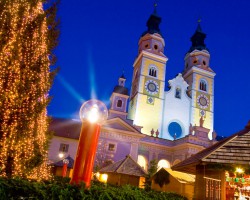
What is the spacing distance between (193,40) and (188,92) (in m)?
14.5

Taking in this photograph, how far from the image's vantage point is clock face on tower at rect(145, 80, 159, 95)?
48.6 m

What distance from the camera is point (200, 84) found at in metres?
54.2

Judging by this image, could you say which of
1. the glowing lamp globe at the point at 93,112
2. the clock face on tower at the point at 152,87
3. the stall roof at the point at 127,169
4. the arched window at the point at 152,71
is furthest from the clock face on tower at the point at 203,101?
the glowing lamp globe at the point at 93,112

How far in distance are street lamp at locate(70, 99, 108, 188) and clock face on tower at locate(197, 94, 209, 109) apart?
50.2 m

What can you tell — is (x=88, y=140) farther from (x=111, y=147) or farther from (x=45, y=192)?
(x=111, y=147)

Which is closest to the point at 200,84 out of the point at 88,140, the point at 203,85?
the point at 203,85

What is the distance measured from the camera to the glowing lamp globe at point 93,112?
4086 mm

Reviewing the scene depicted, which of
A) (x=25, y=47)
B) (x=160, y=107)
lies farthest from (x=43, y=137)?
(x=160, y=107)

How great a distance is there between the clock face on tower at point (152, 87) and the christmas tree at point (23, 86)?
3769 cm

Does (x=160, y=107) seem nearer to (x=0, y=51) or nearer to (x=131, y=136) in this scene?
(x=131, y=136)

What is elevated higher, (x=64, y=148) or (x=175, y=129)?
(x=175, y=129)

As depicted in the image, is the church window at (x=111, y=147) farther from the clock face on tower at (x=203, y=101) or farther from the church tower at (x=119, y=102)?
the clock face on tower at (x=203, y=101)

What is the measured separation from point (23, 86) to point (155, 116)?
38603 millimetres

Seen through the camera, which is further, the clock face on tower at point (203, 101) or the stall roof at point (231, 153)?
the clock face on tower at point (203, 101)
